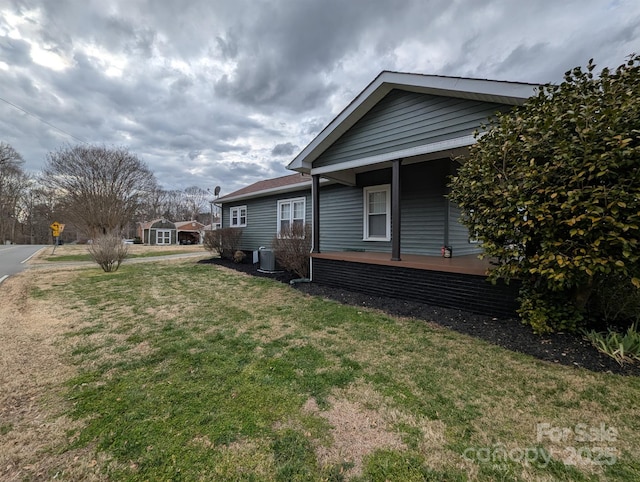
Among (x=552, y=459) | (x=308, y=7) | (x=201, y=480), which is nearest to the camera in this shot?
(x=201, y=480)

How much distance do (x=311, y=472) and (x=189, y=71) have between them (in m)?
14.8

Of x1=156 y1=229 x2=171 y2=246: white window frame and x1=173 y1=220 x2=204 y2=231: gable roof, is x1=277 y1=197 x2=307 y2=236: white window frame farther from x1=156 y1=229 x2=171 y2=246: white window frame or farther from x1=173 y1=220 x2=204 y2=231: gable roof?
x1=173 y1=220 x2=204 y2=231: gable roof

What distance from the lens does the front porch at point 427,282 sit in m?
4.22

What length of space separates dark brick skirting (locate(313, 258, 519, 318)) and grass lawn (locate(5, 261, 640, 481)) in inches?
37.5

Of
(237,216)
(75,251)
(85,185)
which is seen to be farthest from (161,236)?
(237,216)

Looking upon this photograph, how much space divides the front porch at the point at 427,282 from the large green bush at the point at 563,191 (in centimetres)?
48

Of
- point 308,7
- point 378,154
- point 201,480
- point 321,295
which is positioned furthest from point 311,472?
point 308,7

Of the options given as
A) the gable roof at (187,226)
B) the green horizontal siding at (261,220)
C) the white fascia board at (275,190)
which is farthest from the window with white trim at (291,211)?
the gable roof at (187,226)

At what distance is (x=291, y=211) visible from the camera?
34.3ft

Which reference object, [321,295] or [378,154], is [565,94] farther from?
[321,295]

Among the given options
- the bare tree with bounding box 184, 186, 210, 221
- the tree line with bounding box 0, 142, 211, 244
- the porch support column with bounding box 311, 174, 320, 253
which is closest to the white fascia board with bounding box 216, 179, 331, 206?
the porch support column with bounding box 311, 174, 320, 253

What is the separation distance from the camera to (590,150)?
9.21ft

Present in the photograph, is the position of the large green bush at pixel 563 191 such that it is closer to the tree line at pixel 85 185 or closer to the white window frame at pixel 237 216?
the white window frame at pixel 237 216

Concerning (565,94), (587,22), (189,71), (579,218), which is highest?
(189,71)
